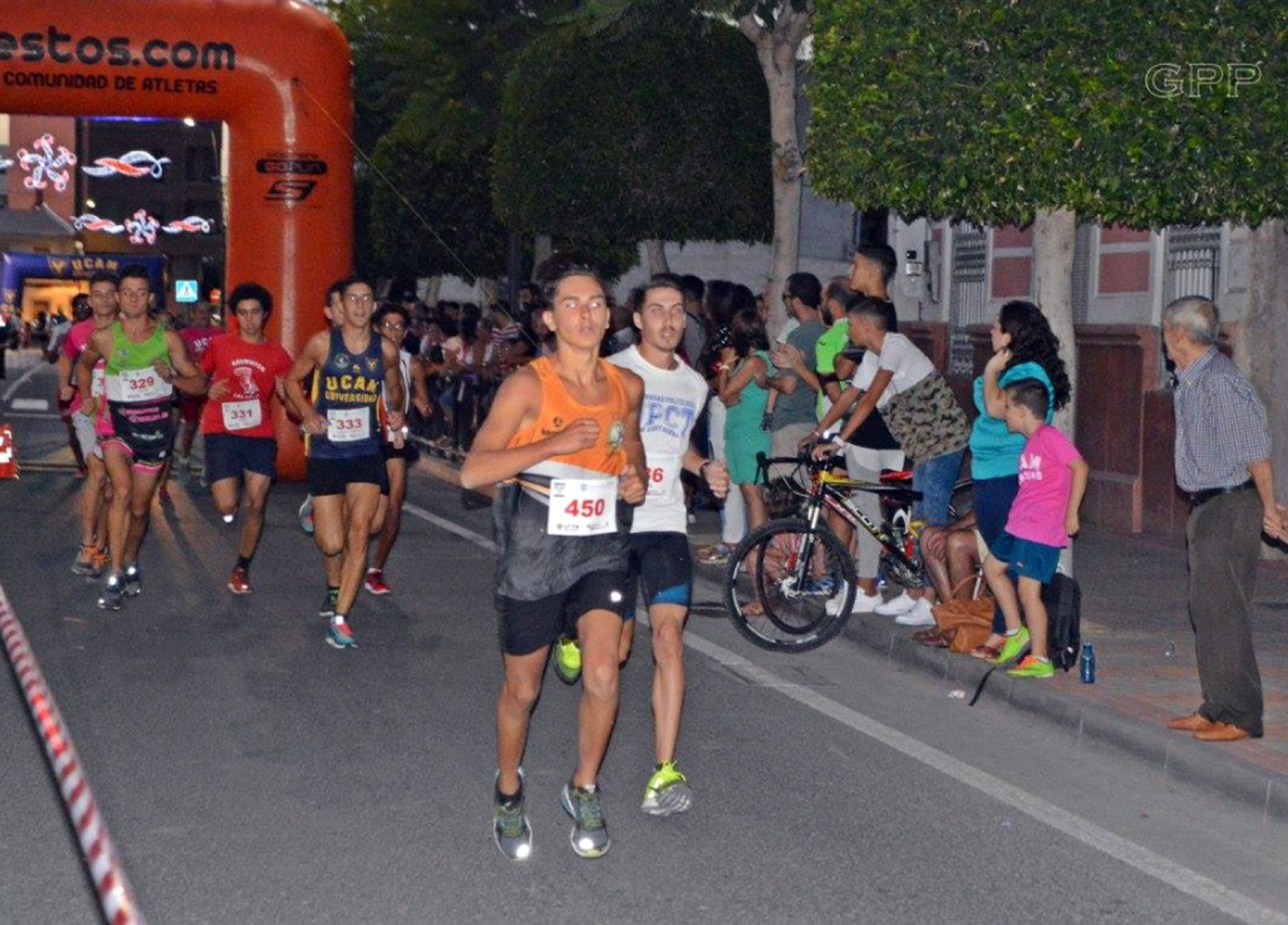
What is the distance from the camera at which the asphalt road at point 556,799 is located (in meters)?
5.81

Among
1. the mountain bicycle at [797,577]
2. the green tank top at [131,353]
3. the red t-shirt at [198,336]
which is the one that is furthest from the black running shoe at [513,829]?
the red t-shirt at [198,336]

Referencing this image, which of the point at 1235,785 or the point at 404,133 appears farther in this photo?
the point at 404,133

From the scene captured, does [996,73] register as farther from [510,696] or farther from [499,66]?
[499,66]

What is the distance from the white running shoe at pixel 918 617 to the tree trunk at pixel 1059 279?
0.77 metres

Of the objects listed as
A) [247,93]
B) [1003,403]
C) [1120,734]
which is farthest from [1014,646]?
[247,93]

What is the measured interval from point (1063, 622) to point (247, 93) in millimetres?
11647

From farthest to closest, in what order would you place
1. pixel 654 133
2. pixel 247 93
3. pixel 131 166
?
pixel 131 166 < pixel 654 133 < pixel 247 93

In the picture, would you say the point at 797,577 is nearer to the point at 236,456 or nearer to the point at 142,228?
the point at 236,456

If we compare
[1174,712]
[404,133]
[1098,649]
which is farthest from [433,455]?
[1174,712]

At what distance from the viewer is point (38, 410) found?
27.2 metres

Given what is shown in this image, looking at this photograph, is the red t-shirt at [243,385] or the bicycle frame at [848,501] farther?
the red t-shirt at [243,385]

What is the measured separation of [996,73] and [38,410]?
20.2m

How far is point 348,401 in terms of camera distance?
10352mm

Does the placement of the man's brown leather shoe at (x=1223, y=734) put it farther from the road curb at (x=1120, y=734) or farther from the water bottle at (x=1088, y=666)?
the water bottle at (x=1088, y=666)
